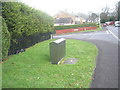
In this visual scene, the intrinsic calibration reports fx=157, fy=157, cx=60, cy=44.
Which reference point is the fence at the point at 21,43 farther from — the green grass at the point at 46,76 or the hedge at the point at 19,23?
the green grass at the point at 46,76

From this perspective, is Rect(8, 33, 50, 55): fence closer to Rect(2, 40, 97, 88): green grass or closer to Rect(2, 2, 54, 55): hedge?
Rect(2, 2, 54, 55): hedge

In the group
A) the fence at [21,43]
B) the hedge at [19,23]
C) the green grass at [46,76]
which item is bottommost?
the green grass at [46,76]

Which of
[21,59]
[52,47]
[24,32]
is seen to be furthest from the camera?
[24,32]

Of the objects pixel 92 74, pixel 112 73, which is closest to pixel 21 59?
pixel 92 74

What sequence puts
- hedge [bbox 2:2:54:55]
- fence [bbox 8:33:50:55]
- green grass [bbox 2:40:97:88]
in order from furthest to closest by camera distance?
1. fence [bbox 8:33:50:55]
2. hedge [bbox 2:2:54:55]
3. green grass [bbox 2:40:97:88]

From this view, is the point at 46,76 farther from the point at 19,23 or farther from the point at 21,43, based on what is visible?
the point at 21,43

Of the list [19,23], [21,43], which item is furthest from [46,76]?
[21,43]

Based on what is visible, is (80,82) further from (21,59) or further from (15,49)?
(15,49)

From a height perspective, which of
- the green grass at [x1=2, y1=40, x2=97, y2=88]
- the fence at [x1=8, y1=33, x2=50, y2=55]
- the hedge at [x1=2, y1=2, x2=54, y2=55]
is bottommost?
the green grass at [x1=2, y1=40, x2=97, y2=88]

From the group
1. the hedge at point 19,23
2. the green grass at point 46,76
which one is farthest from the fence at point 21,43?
the green grass at point 46,76

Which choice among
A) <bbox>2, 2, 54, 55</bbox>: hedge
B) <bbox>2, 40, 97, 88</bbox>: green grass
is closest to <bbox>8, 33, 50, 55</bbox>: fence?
<bbox>2, 2, 54, 55</bbox>: hedge

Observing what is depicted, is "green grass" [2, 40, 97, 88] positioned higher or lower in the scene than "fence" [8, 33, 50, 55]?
lower

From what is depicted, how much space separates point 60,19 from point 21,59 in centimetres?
Result: 6094

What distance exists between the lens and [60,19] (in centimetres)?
6800
